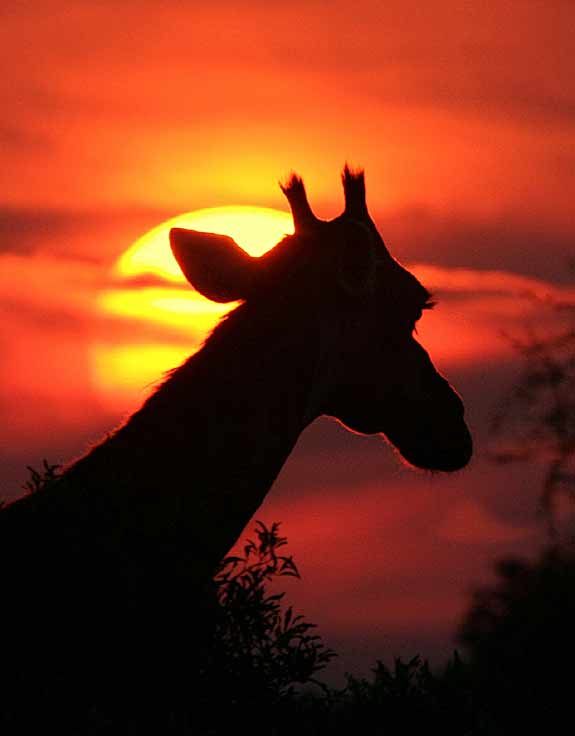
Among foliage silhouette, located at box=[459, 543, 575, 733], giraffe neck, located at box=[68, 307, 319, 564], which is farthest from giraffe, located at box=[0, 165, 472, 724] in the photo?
foliage silhouette, located at box=[459, 543, 575, 733]

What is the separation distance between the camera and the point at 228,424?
883cm

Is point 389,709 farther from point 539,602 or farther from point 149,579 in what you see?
point 539,602

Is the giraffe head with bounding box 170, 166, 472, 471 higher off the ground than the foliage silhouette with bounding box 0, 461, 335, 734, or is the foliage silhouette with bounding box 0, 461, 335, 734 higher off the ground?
the giraffe head with bounding box 170, 166, 472, 471

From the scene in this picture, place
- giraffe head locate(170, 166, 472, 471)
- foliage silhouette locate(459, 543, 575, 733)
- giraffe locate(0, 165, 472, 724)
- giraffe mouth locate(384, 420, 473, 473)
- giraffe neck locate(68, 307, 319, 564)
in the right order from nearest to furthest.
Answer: giraffe locate(0, 165, 472, 724) → giraffe neck locate(68, 307, 319, 564) → giraffe head locate(170, 166, 472, 471) → giraffe mouth locate(384, 420, 473, 473) → foliage silhouette locate(459, 543, 575, 733)

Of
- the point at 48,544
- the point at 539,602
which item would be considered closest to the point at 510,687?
the point at 539,602

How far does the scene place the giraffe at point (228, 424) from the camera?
7.79 m

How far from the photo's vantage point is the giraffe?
7.79 meters

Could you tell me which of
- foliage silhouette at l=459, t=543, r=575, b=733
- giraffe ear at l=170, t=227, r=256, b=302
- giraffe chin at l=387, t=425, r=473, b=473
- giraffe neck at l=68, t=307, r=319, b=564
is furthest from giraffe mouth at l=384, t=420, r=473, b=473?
foliage silhouette at l=459, t=543, r=575, b=733

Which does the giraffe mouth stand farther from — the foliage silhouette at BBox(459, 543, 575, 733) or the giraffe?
the foliage silhouette at BBox(459, 543, 575, 733)

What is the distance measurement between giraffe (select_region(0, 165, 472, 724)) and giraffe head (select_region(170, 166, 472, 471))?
10 millimetres

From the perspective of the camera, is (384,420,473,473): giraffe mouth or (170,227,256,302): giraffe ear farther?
Result: (384,420,473,473): giraffe mouth

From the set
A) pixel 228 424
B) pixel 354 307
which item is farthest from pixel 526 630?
pixel 228 424

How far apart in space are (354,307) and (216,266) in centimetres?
80

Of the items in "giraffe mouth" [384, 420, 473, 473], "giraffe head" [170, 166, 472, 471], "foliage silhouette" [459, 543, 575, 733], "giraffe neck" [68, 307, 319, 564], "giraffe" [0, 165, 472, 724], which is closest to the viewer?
"giraffe" [0, 165, 472, 724]
